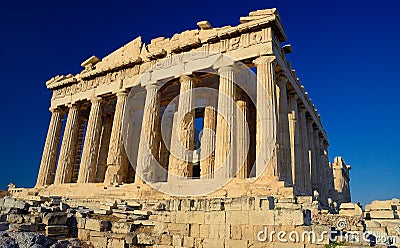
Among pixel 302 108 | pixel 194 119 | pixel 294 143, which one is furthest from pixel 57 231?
pixel 302 108

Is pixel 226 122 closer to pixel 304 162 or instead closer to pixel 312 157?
pixel 304 162

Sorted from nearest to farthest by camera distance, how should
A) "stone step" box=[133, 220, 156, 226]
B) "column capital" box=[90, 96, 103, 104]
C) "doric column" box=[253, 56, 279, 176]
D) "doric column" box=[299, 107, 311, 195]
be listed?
1. "stone step" box=[133, 220, 156, 226]
2. "doric column" box=[253, 56, 279, 176]
3. "doric column" box=[299, 107, 311, 195]
4. "column capital" box=[90, 96, 103, 104]

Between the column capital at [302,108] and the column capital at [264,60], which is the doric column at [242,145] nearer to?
the column capital at [264,60]

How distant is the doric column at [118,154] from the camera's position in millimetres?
21062

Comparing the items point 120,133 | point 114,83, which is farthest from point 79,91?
point 120,133

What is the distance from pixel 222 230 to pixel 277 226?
145 cm

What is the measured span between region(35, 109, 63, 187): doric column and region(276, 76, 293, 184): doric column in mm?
18584

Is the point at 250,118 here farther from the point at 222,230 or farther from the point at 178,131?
the point at 222,230

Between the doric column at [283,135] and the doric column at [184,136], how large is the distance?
5.20m

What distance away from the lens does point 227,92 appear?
1822 cm

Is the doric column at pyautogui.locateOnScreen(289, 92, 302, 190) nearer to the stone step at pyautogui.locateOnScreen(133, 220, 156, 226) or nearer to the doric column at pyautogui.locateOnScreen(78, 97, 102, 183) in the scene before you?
the stone step at pyautogui.locateOnScreen(133, 220, 156, 226)

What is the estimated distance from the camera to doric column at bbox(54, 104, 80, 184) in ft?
80.1

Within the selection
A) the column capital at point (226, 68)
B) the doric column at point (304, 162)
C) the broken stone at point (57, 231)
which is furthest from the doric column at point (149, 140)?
the doric column at point (304, 162)

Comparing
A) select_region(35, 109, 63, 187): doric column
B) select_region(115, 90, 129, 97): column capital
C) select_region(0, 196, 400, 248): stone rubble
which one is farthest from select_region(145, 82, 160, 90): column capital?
select_region(0, 196, 400, 248): stone rubble
